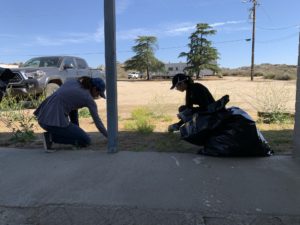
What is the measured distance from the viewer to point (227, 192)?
13.6 feet

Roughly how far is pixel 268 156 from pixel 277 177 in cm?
88

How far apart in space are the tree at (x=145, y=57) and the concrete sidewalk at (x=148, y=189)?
75407 millimetres

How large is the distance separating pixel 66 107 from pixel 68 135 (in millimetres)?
436

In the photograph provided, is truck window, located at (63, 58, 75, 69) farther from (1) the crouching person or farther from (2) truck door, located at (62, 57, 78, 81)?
(1) the crouching person

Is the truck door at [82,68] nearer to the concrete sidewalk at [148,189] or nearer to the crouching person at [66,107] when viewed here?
the crouching person at [66,107]

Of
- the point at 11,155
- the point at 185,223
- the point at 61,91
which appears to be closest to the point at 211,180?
the point at 185,223

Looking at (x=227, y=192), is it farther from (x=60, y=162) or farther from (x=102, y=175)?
(x=60, y=162)

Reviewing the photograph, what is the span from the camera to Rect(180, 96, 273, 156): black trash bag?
5219 millimetres

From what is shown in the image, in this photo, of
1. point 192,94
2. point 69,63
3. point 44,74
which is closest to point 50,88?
point 44,74

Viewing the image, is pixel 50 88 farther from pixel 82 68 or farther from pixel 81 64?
pixel 81 64

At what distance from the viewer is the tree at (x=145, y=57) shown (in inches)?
3196

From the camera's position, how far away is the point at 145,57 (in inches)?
3248

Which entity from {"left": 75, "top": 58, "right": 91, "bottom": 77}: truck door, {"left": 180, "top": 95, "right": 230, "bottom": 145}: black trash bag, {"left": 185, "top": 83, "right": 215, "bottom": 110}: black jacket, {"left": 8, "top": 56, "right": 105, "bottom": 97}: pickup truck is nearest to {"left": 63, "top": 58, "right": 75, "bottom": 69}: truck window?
{"left": 8, "top": 56, "right": 105, "bottom": 97}: pickup truck

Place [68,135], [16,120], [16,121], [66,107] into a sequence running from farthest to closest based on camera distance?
[16,121]
[16,120]
[68,135]
[66,107]
